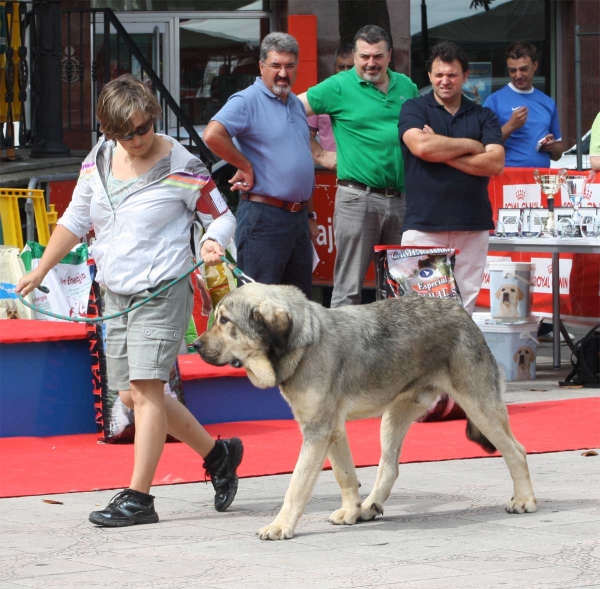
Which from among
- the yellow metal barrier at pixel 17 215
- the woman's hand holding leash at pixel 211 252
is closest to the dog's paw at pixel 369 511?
the woman's hand holding leash at pixel 211 252

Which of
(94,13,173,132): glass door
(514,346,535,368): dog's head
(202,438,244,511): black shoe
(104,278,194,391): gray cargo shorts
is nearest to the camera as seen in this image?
(104,278,194,391): gray cargo shorts

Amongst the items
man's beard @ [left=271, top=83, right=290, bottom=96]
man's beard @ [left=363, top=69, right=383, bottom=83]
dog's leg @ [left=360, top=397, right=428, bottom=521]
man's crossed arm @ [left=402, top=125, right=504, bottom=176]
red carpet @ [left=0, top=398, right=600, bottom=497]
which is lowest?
red carpet @ [left=0, top=398, right=600, bottom=497]

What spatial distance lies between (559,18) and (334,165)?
405 inches

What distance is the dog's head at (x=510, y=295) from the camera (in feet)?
33.8

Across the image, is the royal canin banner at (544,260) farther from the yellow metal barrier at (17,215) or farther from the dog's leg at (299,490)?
the dog's leg at (299,490)

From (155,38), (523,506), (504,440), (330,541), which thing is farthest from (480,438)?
(155,38)

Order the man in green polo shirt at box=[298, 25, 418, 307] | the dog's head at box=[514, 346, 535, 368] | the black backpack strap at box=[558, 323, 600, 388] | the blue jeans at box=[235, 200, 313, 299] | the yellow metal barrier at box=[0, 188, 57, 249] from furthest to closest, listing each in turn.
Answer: the yellow metal barrier at box=[0, 188, 57, 249] < the dog's head at box=[514, 346, 535, 368] < the black backpack strap at box=[558, 323, 600, 388] < the man in green polo shirt at box=[298, 25, 418, 307] < the blue jeans at box=[235, 200, 313, 299]

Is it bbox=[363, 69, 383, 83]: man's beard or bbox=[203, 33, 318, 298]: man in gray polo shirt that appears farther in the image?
bbox=[363, 69, 383, 83]: man's beard

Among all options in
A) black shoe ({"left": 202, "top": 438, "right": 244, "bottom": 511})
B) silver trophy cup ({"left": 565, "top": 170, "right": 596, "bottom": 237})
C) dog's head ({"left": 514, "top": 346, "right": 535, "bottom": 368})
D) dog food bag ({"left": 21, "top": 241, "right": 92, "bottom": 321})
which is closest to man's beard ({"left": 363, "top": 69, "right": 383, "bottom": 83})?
silver trophy cup ({"left": 565, "top": 170, "right": 596, "bottom": 237})

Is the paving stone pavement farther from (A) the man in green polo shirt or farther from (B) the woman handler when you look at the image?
(A) the man in green polo shirt

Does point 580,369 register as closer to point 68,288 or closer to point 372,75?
point 372,75

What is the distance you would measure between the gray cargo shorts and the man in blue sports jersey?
5.79 m

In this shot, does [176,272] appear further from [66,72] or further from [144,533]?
[66,72]

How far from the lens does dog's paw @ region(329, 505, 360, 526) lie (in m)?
5.76
